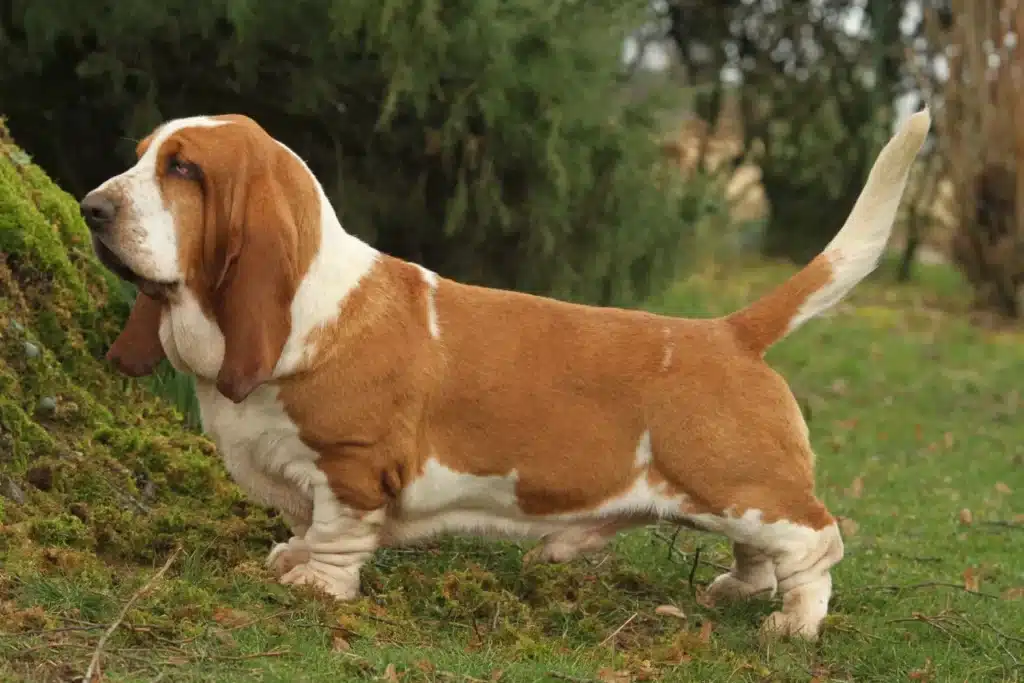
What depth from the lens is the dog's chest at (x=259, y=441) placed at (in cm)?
436

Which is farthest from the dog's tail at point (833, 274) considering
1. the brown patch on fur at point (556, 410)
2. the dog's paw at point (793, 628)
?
the dog's paw at point (793, 628)

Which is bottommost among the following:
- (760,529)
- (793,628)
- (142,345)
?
(793,628)

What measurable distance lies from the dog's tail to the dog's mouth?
6.28 feet

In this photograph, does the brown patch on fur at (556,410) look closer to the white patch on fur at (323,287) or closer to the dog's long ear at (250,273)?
the white patch on fur at (323,287)

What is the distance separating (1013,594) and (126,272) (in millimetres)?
3832

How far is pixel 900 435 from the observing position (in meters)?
9.85

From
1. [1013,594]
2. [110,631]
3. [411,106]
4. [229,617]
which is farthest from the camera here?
[411,106]

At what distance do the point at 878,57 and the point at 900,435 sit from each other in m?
8.87

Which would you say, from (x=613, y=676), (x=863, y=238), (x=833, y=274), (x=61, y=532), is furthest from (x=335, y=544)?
(x=863, y=238)

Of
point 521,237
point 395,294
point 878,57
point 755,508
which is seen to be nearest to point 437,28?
point 521,237

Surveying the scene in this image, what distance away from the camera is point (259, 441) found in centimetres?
440

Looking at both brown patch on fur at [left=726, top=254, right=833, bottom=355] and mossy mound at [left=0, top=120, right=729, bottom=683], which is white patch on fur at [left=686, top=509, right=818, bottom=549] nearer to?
mossy mound at [left=0, top=120, right=729, bottom=683]

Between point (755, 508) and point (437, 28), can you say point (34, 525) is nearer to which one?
point (755, 508)

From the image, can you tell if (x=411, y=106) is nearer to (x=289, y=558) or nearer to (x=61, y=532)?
(x=289, y=558)
